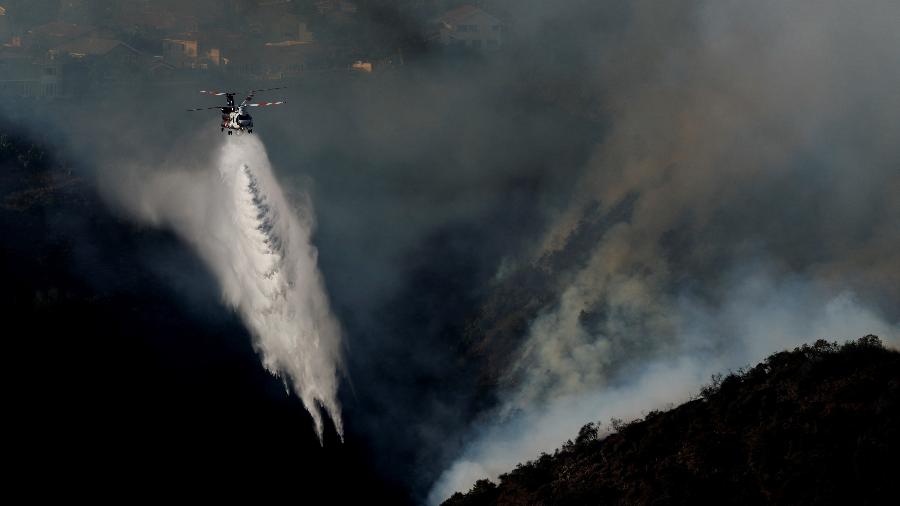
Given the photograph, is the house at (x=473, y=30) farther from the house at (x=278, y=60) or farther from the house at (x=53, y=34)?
the house at (x=53, y=34)

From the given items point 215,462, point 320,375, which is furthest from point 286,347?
point 215,462

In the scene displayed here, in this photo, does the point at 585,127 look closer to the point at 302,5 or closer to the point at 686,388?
the point at 686,388

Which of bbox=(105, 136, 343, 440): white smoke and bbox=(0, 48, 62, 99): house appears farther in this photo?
bbox=(0, 48, 62, 99): house

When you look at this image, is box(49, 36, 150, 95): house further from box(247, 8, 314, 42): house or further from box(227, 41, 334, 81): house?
box(247, 8, 314, 42): house

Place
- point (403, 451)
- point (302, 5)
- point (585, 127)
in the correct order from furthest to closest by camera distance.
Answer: point (302, 5)
point (585, 127)
point (403, 451)

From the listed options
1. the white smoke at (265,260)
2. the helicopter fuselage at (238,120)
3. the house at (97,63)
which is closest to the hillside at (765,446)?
the white smoke at (265,260)

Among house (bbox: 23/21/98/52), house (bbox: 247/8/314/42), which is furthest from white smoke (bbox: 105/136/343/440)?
house (bbox: 247/8/314/42)

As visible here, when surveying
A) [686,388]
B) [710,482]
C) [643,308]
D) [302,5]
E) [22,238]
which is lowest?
→ [710,482]
